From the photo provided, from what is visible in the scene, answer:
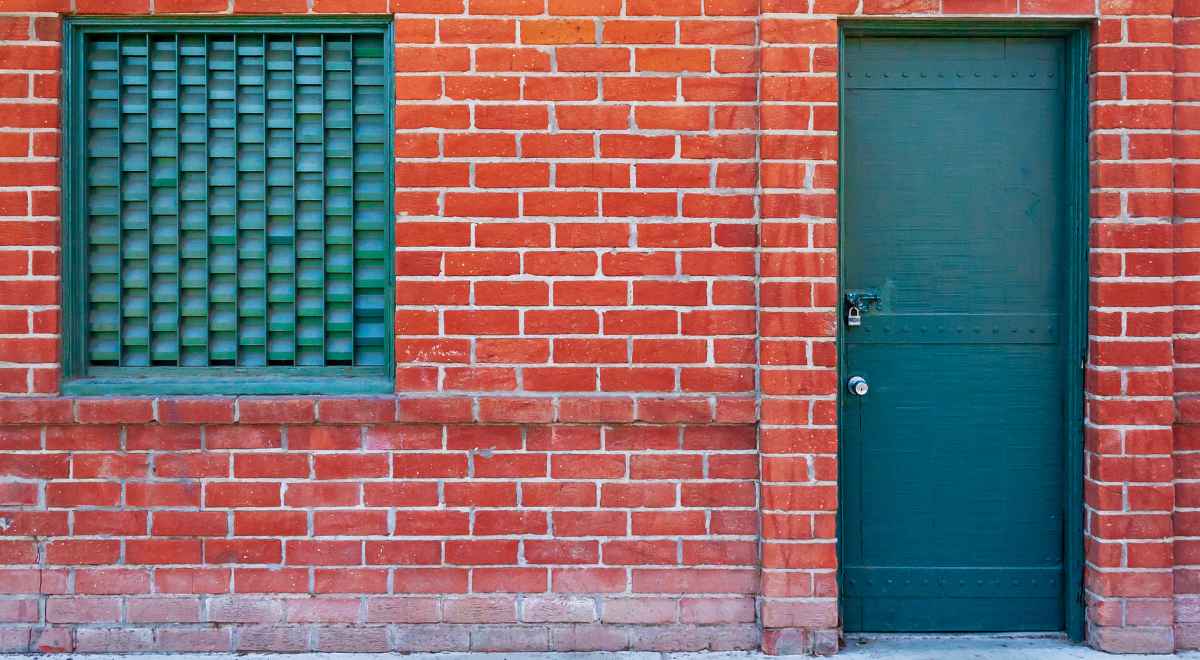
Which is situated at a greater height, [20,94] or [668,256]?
[20,94]

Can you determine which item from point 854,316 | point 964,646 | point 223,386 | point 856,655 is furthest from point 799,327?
point 223,386

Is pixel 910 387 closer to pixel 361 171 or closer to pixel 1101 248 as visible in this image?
pixel 1101 248

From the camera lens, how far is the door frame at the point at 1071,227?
369cm

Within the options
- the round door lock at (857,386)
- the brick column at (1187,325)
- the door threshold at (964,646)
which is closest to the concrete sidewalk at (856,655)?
the door threshold at (964,646)

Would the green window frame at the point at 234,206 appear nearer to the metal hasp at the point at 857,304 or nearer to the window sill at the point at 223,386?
the window sill at the point at 223,386

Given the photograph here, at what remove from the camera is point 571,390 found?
12.0ft

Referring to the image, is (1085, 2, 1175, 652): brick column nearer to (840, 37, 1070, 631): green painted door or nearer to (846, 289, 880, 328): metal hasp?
(840, 37, 1070, 631): green painted door

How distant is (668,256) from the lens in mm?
3646

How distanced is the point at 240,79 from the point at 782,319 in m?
2.28

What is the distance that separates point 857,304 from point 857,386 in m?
0.32

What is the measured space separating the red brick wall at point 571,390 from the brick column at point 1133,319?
1 cm

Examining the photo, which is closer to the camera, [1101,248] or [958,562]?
[1101,248]

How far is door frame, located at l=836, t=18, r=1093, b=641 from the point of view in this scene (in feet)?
12.1

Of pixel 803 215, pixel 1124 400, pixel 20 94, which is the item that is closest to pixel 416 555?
pixel 803 215
